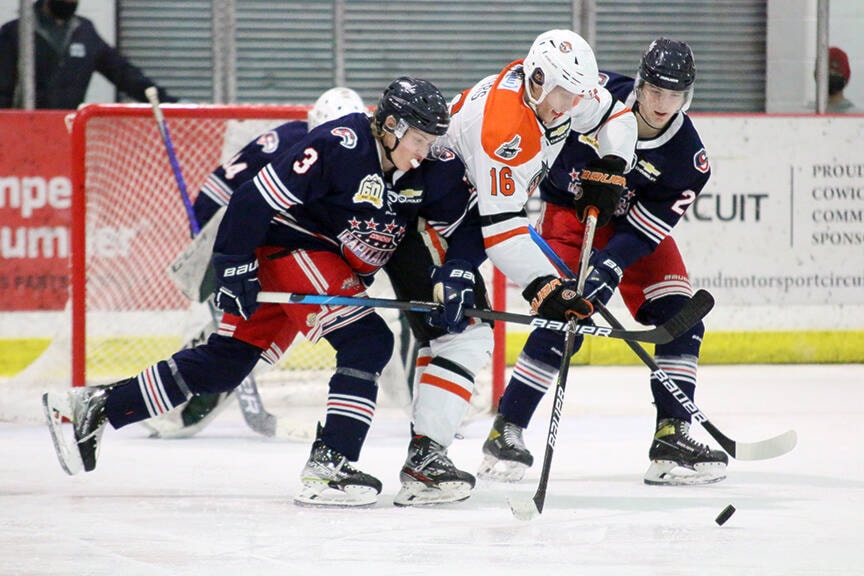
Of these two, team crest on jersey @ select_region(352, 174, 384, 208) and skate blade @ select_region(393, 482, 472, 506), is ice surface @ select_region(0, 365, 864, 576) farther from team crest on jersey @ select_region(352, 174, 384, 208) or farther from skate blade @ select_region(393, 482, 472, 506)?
team crest on jersey @ select_region(352, 174, 384, 208)

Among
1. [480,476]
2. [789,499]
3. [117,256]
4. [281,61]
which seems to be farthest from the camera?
[281,61]

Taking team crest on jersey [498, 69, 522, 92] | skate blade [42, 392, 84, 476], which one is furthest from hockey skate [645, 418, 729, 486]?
skate blade [42, 392, 84, 476]

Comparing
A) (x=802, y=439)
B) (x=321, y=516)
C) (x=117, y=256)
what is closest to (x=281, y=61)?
(x=117, y=256)

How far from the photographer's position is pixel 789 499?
3.08 metres

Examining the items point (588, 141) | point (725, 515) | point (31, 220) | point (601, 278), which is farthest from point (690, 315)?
point (31, 220)

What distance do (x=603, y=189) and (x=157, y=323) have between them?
195cm

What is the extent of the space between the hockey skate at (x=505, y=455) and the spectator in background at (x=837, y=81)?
116 inches

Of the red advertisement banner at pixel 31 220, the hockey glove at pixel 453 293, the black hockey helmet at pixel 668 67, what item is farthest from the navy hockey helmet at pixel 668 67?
the red advertisement banner at pixel 31 220

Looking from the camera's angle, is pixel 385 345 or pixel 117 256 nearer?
pixel 385 345

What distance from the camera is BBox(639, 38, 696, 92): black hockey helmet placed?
3.21 metres

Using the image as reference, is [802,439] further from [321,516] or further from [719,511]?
[321,516]

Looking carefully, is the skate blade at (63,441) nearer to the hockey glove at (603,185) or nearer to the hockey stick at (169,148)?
the hockey stick at (169,148)

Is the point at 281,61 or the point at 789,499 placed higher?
the point at 281,61

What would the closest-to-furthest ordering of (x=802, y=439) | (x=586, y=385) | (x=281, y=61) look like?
1. (x=802, y=439)
2. (x=586, y=385)
3. (x=281, y=61)
